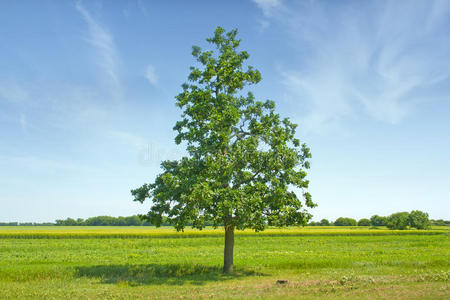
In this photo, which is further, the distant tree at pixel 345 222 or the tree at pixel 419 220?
the distant tree at pixel 345 222

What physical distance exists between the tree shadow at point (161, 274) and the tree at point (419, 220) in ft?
437

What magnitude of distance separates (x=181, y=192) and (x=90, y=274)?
27.1 feet

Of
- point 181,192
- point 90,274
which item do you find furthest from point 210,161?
point 90,274

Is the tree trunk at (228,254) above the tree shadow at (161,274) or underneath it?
above

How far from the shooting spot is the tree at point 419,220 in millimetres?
132375

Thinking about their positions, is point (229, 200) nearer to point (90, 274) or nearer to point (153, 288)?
point (153, 288)

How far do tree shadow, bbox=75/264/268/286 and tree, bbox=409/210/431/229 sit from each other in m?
133

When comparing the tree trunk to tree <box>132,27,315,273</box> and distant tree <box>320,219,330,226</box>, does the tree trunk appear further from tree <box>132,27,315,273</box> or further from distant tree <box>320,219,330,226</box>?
distant tree <box>320,219,330,226</box>

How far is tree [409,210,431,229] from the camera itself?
434 ft

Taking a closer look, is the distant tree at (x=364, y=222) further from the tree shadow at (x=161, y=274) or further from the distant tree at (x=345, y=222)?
→ the tree shadow at (x=161, y=274)

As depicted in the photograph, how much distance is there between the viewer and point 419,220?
437 ft

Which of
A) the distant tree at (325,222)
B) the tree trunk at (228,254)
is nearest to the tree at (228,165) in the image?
the tree trunk at (228,254)

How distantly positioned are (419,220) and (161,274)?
138 m

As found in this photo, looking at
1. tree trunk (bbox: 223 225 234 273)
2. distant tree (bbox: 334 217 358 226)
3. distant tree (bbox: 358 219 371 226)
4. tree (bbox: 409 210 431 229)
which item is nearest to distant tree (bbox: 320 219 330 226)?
distant tree (bbox: 334 217 358 226)
